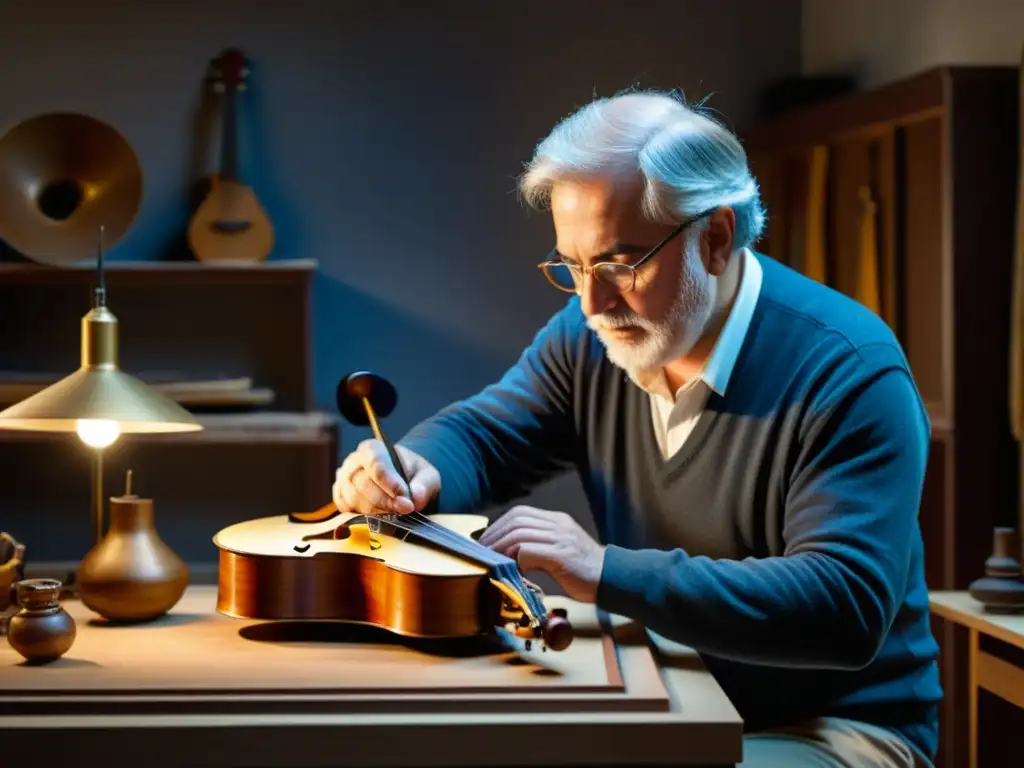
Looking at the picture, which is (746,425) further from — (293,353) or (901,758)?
(293,353)

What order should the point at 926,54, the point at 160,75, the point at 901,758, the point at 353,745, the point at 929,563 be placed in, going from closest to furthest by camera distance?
the point at 353,745, the point at 901,758, the point at 929,563, the point at 926,54, the point at 160,75

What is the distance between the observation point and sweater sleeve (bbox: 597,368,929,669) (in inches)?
58.1

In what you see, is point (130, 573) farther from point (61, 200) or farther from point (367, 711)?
point (61, 200)

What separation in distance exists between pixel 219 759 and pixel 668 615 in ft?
1.76

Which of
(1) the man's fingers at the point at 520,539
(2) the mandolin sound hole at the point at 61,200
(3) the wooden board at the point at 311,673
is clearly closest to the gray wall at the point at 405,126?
(2) the mandolin sound hole at the point at 61,200

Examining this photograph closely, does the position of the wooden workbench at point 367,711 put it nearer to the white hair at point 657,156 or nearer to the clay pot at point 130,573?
the clay pot at point 130,573

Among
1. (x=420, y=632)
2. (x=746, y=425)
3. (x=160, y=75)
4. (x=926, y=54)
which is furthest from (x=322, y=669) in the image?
(x=160, y=75)

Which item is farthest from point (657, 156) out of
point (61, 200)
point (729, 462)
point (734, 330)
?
point (61, 200)

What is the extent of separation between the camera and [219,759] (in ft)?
Result: 4.10

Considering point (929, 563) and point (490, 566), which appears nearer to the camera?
point (490, 566)

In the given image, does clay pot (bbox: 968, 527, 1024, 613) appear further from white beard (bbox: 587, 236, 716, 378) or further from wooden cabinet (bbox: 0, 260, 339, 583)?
wooden cabinet (bbox: 0, 260, 339, 583)

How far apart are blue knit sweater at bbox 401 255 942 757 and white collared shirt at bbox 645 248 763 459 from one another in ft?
0.05

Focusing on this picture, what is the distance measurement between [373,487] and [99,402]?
387mm

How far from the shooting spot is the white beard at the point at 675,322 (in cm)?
177
